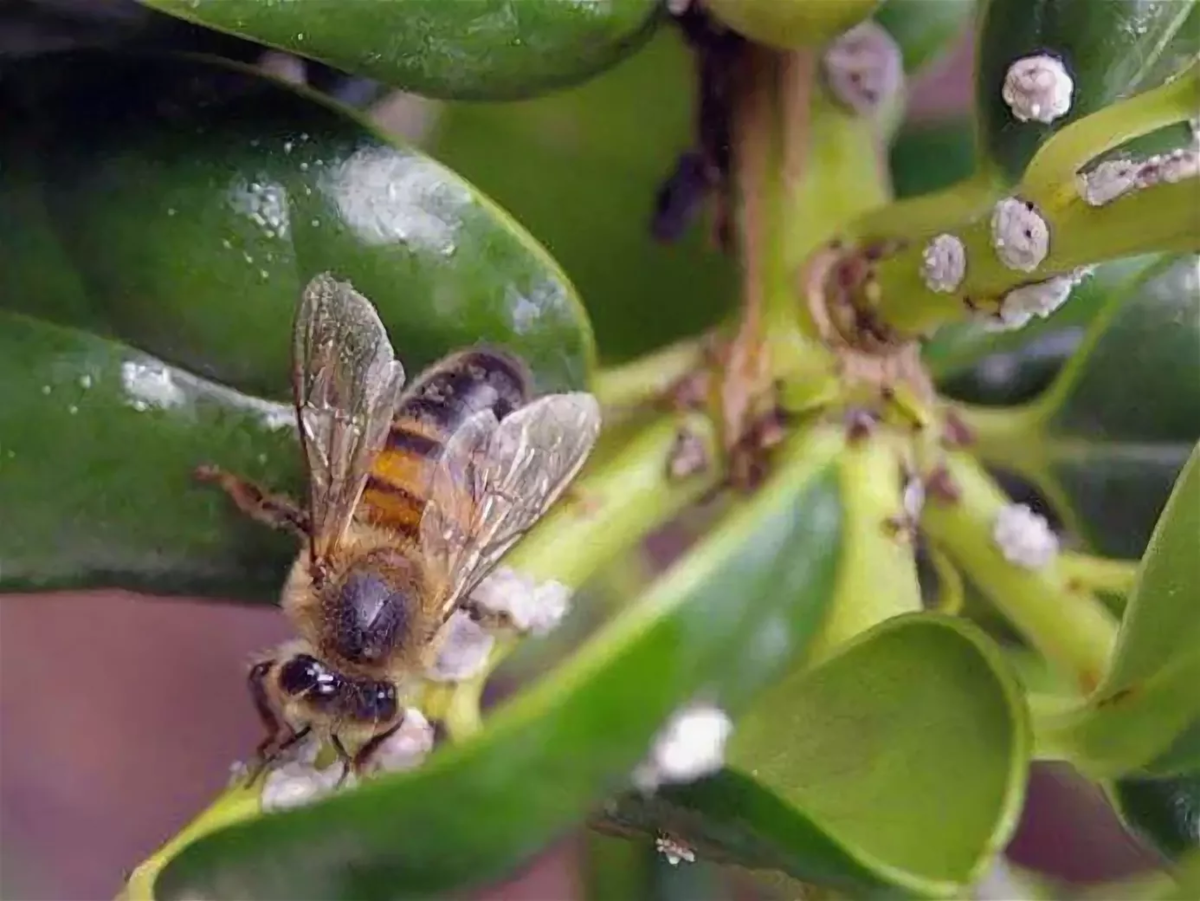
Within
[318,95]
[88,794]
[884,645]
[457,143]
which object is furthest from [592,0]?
[88,794]

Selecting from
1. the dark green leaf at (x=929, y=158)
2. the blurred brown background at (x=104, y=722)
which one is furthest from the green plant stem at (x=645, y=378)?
the blurred brown background at (x=104, y=722)

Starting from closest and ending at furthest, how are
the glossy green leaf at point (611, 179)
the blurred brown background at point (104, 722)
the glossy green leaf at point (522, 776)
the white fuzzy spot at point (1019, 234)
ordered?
the glossy green leaf at point (522, 776) → the white fuzzy spot at point (1019, 234) → the glossy green leaf at point (611, 179) → the blurred brown background at point (104, 722)

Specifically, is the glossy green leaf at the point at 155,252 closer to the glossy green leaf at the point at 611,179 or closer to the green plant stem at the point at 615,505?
the green plant stem at the point at 615,505

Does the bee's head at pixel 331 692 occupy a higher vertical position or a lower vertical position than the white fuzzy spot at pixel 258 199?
lower

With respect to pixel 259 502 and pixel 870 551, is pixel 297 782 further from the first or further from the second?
pixel 870 551

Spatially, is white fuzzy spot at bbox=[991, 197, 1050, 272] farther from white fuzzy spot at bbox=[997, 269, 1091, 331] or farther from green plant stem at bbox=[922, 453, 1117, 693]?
green plant stem at bbox=[922, 453, 1117, 693]

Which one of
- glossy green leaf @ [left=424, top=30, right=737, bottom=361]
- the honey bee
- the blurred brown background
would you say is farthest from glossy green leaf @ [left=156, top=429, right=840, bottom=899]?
the blurred brown background

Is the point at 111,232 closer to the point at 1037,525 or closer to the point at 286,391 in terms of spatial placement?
the point at 286,391
